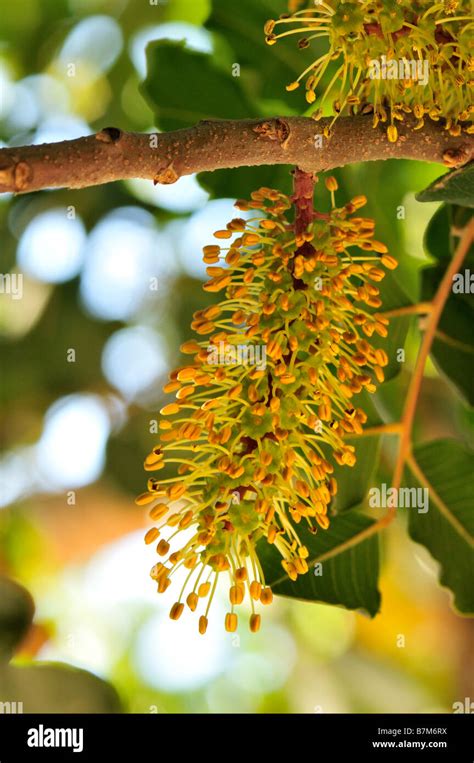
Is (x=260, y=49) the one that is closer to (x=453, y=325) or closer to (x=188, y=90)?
(x=188, y=90)

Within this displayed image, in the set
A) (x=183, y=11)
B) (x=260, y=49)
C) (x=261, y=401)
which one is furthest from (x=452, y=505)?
(x=183, y=11)

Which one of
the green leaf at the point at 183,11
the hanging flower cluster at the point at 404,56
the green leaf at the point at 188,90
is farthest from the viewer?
the green leaf at the point at 183,11

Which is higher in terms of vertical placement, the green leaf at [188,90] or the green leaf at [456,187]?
the green leaf at [188,90]

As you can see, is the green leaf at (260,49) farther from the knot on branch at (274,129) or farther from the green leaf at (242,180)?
the knot on branch at (274,129)

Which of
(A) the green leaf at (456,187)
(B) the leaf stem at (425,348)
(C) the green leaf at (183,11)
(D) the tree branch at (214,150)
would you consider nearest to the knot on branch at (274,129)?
(D) the tree branch at (214,150)

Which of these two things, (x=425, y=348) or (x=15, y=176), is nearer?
(x=15, y=176)

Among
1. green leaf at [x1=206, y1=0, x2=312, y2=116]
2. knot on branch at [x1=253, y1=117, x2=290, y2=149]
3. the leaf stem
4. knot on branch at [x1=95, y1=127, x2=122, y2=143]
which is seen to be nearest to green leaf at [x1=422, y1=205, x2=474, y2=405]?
the leaf stem
